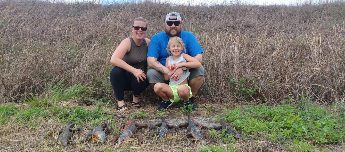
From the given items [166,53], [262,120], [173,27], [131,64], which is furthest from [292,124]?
[131,64]

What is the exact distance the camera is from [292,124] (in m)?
3.22

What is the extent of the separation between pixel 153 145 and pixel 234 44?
3.25m

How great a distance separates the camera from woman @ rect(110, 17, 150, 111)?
4.09m

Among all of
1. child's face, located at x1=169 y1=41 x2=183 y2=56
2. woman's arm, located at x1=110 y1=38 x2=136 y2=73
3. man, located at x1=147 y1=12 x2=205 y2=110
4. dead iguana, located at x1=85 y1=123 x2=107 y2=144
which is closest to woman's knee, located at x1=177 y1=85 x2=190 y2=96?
man, located at x1=147 y1=12 x2=205 y2=110

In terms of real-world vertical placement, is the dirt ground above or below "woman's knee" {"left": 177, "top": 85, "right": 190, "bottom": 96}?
below

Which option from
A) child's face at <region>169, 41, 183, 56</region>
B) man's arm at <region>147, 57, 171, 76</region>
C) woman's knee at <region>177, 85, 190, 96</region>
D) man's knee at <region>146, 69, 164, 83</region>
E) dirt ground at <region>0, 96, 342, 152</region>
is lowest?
dirt ground at <region>0, 96, 342, 152</region>

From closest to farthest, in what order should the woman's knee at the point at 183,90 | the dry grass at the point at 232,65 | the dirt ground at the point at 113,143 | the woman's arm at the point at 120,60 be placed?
the dirt ground at the point at 113,143 < the woman's knee at the point at 183,90 < the woman's arm at the point at 120,60 < the dry grass at the point at 232,65

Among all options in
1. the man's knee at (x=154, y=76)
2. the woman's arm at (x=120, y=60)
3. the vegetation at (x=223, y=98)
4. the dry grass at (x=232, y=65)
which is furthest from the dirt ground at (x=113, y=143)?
the dry grass at (x=232, y=65)

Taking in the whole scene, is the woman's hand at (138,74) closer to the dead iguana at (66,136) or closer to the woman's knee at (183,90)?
the woman's knee at (183,90)

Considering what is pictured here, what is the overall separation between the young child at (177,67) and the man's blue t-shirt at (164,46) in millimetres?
126

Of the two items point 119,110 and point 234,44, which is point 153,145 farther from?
point 234,44

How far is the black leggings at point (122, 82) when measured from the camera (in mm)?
4234

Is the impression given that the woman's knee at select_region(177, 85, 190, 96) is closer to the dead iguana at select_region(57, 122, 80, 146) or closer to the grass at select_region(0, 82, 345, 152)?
the grass at select_region(0, 82, 345, 152)

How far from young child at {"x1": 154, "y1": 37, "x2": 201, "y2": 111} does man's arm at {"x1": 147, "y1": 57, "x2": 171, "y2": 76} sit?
7 cm
